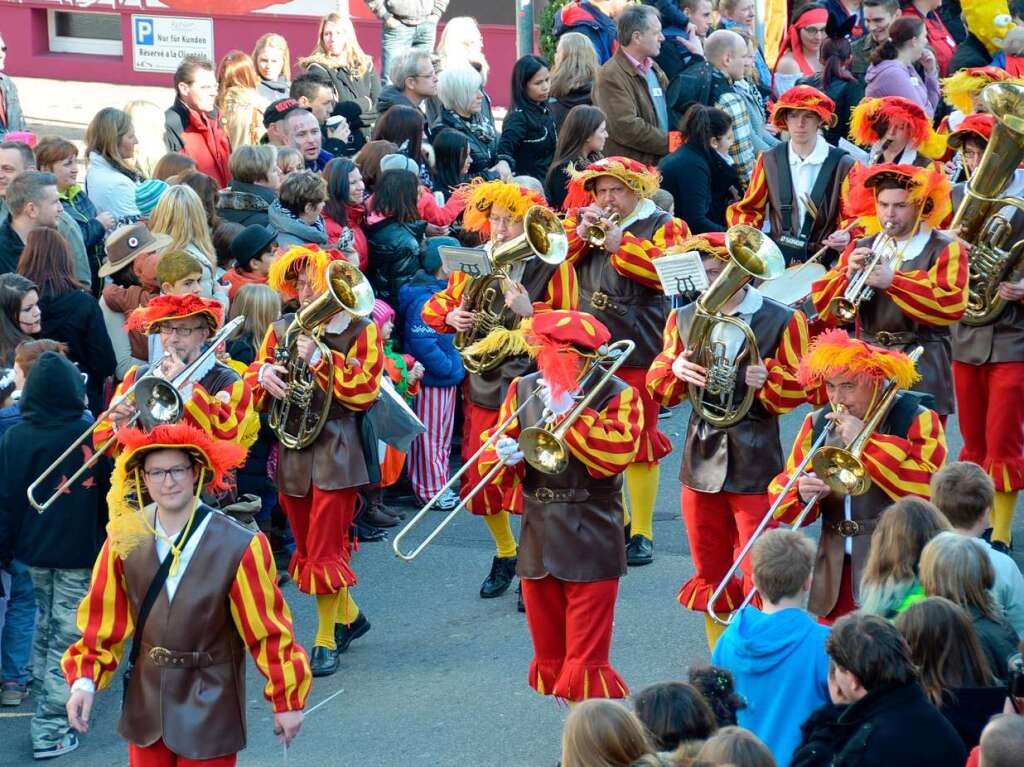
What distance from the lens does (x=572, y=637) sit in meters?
6.77

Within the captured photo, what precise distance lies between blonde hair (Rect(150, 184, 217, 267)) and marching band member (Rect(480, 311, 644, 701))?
2.88 m

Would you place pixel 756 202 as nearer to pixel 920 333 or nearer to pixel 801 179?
pixel 801 179

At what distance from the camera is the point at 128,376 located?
7641 mm

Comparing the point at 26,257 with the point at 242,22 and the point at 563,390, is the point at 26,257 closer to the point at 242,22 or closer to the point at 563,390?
the point at 563,390

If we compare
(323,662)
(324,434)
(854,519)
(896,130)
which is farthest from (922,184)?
(323,662)

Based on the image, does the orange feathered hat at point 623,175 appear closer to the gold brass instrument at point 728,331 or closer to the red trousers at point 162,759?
the gold brass instrument at point 728,331

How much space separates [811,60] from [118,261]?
25.0 feet

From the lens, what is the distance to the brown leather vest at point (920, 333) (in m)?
8.09

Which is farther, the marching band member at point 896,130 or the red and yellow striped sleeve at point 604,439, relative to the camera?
the marching band member at point 896,130

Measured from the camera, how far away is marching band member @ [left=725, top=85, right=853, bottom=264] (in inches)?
384

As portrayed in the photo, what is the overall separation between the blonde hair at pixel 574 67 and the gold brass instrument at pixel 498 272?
4738mm

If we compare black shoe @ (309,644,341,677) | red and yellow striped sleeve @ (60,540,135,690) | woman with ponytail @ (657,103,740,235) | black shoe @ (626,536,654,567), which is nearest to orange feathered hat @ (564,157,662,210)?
black shoe @ (626,536,654,567)

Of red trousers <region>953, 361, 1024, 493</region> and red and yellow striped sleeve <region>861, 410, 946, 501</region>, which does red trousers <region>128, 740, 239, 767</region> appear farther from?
red trousers <region>953, 361, 1024, 493</region>

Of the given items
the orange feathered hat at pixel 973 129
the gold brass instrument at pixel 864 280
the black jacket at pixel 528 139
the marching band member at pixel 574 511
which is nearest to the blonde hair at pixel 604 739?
the marching band member at pixel 574 511
